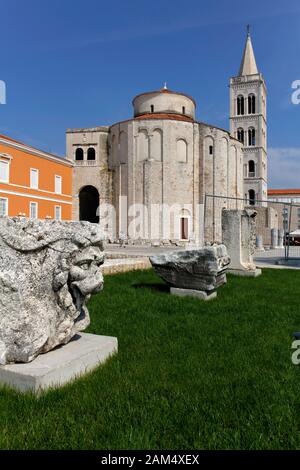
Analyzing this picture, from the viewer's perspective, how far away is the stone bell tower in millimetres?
49438

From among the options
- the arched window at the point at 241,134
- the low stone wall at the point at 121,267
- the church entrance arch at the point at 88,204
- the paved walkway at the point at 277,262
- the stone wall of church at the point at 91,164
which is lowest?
the paved walkway at the point at 277,262

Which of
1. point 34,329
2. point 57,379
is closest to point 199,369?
point 57,379

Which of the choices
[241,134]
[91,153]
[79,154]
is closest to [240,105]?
[241,134]

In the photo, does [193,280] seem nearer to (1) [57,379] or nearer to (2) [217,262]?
(2) [217,262]

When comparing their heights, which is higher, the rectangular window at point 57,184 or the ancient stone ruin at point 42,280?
the rectangular window at point 57,184

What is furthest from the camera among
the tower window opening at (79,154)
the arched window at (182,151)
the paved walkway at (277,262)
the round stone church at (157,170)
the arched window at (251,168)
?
the arched window at (251,168)

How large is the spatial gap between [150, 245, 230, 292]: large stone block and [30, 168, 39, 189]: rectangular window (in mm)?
22002

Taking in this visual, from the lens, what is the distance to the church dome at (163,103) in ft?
114

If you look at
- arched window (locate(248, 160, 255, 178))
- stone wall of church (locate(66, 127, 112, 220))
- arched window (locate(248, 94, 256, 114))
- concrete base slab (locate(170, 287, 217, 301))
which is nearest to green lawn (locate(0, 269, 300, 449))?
concrete base slab (locate(170, 287, 217, 301))

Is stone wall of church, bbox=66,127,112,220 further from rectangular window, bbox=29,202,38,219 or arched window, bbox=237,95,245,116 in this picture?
arched window, bbox=237,95,245,116

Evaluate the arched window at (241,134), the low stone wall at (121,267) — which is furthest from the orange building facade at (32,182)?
the arched window at (241,134)

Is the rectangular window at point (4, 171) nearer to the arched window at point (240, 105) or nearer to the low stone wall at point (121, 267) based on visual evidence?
the low stone wall at point (121, 267)

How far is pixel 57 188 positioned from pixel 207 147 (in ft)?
49.7

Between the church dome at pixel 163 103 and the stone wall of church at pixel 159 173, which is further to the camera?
the church dome at pixel 163 103
